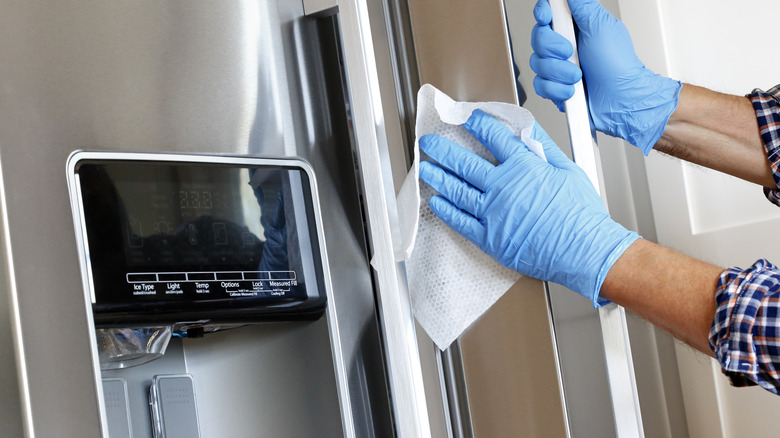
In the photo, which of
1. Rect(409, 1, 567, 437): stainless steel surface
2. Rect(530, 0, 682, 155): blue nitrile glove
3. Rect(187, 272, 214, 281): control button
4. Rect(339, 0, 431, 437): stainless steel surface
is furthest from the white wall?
Rect(187, 272, 214, 281): control button

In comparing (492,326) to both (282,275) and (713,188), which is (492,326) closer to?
(282,275)

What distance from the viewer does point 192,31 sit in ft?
2.79

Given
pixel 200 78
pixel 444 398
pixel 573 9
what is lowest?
pixel 444 398

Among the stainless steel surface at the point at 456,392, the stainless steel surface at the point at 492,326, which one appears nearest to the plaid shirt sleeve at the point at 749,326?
the stainless steel surface at the point at 492,326

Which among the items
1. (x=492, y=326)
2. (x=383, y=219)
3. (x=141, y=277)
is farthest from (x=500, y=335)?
(x=141, y=277)

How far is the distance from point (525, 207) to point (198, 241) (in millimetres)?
484

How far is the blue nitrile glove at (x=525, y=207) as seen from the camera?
38.2 inches

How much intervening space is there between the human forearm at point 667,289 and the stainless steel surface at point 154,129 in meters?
0.37

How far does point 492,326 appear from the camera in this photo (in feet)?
3.11

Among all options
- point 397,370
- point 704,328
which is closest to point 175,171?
point 397,370

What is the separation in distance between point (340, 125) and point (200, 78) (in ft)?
0.74

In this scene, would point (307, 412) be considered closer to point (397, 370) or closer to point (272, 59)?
point (397, 370)

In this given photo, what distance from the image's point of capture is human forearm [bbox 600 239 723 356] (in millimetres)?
947

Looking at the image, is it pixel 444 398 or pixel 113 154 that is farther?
pixel 444 398
